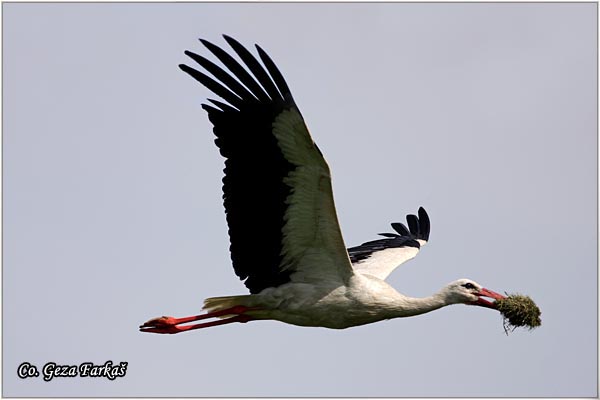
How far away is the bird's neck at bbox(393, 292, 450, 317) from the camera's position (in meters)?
11.3

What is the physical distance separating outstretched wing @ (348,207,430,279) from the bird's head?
3.81 feet

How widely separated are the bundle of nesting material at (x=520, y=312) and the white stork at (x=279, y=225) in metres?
0.29

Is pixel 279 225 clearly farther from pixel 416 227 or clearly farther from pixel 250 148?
pixel 416 227

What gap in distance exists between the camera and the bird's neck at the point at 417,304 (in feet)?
37.2

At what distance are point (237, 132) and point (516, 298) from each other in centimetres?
329

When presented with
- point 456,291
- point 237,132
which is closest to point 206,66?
point 237,132

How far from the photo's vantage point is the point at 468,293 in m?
11.7

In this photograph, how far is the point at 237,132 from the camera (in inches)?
416

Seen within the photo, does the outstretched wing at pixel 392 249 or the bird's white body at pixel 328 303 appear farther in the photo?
the outstretched wing at pixel 392 249

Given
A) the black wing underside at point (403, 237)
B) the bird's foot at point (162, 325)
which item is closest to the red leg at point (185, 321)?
the bird's foot at point (162, 325)

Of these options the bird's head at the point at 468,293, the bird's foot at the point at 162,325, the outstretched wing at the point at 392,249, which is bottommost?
the bird's foot at the point at 162,325

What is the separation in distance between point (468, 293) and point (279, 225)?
7.25 ft

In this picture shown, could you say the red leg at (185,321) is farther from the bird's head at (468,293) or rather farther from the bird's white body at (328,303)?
the bird's head at (468,293)

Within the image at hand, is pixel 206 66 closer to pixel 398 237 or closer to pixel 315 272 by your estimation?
pixel 315 272
